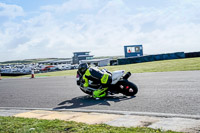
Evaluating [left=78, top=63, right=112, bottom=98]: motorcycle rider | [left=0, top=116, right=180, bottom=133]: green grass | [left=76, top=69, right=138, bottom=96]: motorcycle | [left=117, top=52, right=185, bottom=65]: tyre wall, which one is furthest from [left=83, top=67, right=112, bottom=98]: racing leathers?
[left=117, top=52, right=185, bottom=65]: tyre wall

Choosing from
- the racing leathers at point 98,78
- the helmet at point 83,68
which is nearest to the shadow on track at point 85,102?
the racing leathers at point 98,78

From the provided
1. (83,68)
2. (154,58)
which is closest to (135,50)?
(154,58)

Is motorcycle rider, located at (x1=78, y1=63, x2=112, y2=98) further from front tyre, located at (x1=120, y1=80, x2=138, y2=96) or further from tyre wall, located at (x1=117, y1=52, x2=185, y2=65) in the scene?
tyre wall, located at (x1=117, y1=52, x2=185, y2=65)

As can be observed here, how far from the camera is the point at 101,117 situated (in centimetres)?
646

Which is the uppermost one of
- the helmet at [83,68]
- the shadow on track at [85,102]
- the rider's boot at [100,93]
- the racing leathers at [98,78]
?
the helmet at [83,68]

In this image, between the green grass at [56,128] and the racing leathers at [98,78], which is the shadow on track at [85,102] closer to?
the racing leathers at [98,78]

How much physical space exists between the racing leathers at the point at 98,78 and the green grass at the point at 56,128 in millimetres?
3356

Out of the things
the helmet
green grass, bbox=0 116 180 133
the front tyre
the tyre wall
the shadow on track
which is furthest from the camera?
the tyre wall

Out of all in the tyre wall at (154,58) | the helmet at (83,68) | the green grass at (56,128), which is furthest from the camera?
the tyre wall at (154,58)

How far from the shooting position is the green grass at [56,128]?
4.93 meters

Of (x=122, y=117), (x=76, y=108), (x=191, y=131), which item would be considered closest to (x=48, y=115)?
(x=76, y=108)

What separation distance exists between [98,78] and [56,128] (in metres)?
4.12

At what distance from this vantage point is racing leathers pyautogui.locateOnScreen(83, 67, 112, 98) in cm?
928

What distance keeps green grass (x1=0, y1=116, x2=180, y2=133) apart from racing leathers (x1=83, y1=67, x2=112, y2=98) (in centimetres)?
336
